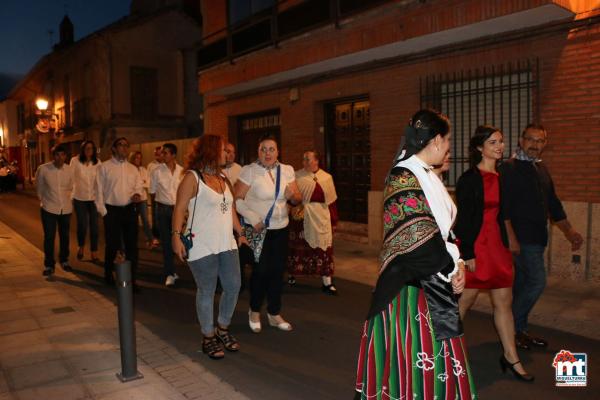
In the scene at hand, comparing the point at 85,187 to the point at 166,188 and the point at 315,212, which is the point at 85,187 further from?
the point at 315,212

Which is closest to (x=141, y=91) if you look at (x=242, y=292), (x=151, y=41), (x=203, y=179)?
(x=151, y=41)

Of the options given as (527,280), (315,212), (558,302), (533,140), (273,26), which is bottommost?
(558,302)

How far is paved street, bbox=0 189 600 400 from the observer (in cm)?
396

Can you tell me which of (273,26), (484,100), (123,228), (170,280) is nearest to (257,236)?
(170,280)

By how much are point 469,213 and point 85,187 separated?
7232 millimetres

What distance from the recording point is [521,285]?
15.6 feet

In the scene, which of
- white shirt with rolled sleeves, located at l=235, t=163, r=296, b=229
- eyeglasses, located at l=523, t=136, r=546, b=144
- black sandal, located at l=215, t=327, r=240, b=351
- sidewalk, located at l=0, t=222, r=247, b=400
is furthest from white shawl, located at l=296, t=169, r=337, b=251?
eyeglasses, located at l=523, t=136, r=546, b=144

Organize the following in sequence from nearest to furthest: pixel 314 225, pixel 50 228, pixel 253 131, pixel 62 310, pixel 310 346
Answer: pixel 310 346
pixel 62 310
pixel 314 225
pixel 50 228
pixel 253 131

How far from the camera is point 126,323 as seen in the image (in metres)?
4.01

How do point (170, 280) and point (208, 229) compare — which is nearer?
point (208, 229)

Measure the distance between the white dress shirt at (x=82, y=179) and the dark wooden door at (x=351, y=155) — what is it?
5.39 m

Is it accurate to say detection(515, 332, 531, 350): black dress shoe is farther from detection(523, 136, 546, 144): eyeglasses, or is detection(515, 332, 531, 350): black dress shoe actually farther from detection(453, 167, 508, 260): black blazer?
detection(523, 136, 546, 144): eyeglasses

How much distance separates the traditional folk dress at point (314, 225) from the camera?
6.93 m

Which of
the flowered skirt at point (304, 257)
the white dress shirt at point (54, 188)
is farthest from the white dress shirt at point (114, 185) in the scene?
the flowered skirt at point (304, 257)
